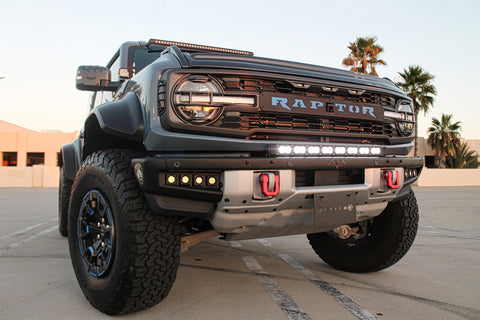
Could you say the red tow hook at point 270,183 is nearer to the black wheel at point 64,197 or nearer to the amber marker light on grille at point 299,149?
the amber marker light on grille at point 299,149

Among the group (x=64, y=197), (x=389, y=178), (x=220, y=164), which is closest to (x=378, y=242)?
(x=389, y=178)

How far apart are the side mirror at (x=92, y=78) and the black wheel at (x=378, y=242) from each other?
2.35 meters

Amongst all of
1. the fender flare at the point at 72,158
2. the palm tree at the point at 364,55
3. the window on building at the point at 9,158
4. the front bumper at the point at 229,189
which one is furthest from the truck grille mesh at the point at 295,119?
the window on building at the point at 9,158

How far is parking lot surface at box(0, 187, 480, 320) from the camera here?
2.54 metres

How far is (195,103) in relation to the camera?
7.41 ft

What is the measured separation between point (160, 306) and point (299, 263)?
1.69m

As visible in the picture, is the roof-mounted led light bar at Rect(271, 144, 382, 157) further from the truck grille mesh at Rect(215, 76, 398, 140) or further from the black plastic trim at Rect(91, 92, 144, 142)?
the black plastic trim at Rect(91, 92, 144, 142)

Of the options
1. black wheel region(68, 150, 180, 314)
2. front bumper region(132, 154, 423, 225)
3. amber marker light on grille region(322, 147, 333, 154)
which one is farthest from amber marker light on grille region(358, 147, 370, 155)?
black wheel region(68, 150, 180, 314)

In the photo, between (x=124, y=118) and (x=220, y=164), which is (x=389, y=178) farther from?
(x=124, y=118)

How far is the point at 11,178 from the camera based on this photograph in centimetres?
2083

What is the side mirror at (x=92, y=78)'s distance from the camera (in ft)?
10.2

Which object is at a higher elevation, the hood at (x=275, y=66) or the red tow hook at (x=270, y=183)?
the hood at (x=275, y=66)

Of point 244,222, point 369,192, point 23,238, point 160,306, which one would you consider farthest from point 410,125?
point 23,238

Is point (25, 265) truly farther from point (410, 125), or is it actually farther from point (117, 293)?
point (410, 125)
